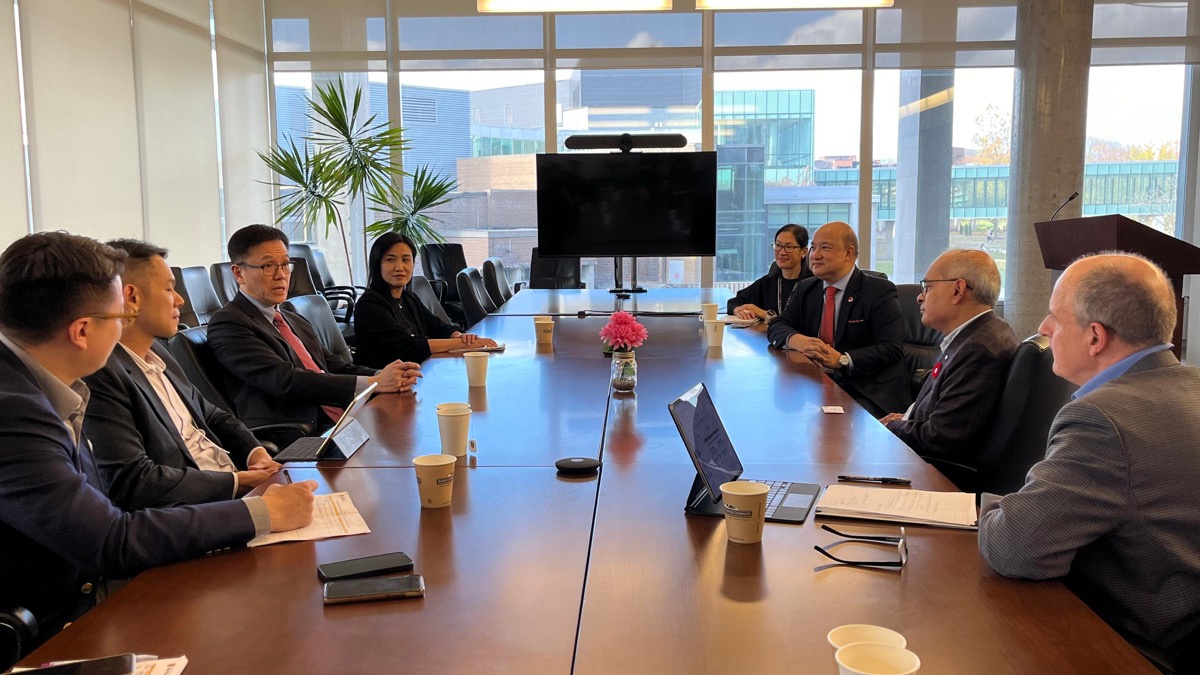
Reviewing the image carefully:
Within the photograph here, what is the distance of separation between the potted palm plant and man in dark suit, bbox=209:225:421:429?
5.13m

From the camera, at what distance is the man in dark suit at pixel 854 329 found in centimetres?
419

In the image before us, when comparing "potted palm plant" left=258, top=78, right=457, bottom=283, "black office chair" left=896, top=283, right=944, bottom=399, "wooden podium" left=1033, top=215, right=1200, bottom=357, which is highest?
"potted palm plant" left=258, top=78, right=457, bottom=283

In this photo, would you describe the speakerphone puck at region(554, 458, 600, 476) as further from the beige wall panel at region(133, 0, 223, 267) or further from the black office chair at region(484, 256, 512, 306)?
the beige wall panel at region(133, 0, 223, 267)

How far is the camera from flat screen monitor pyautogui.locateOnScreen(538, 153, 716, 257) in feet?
19.5

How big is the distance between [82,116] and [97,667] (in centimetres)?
637

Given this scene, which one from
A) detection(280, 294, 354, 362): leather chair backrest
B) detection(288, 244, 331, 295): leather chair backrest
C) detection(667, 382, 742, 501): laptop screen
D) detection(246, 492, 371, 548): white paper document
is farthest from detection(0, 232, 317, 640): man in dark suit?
detection(288, 244, 331, 295): leather chair backrest

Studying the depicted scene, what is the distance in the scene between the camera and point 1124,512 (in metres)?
1.62

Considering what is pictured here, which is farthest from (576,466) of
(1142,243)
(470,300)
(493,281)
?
(493,281)

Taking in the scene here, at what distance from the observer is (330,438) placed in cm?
231

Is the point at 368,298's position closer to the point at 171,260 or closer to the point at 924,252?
the point at 171,260

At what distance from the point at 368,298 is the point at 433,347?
0.47 metres

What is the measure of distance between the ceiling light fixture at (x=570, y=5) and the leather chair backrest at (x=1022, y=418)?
2.46 m

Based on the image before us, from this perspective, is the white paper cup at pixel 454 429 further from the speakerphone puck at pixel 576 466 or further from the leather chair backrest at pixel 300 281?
the leather chair backrest at pixel 300 281

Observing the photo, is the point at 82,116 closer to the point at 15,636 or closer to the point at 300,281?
the point at 300,281
